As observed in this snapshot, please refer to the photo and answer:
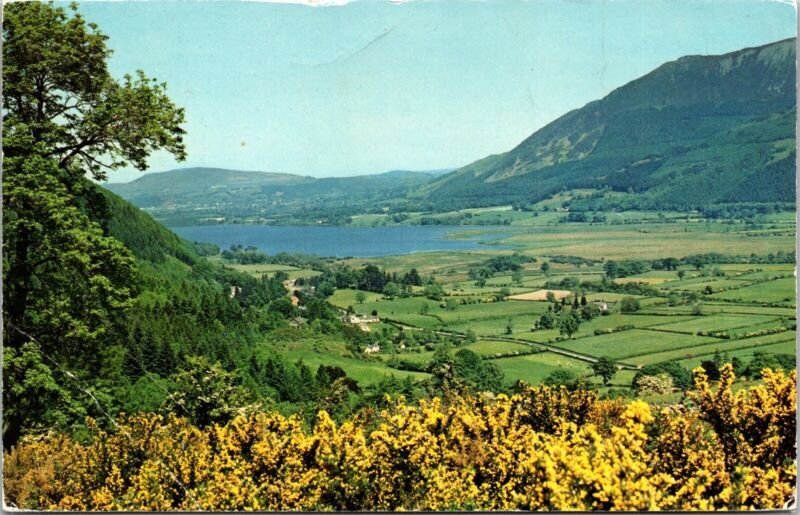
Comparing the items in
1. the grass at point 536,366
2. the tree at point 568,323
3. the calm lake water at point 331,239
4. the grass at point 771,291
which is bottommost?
the grass at point 536,366

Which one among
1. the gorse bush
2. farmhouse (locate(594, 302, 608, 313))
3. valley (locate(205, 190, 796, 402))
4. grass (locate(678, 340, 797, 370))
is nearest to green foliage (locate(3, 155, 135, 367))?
the gorse bush

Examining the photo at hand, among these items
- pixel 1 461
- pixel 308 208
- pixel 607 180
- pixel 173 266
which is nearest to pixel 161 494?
pixel 1 461

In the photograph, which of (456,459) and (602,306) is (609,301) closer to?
(602,306)

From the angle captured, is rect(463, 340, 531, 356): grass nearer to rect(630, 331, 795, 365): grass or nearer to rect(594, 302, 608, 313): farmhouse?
rect(594, 302, 608, 313): farmhouse


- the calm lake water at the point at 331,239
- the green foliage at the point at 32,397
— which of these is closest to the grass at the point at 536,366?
the calm lake water at the point at 331,239

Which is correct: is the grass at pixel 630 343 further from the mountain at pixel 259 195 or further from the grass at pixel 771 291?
the mountain at pixel 259 195

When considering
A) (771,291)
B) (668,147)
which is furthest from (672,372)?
(668,147)

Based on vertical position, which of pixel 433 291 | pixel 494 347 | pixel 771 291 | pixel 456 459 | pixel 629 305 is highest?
pixel 433 291
